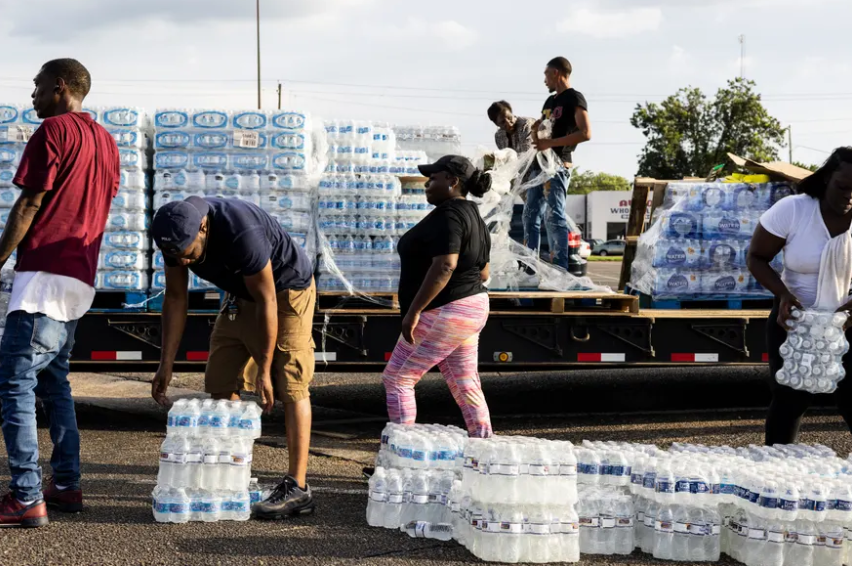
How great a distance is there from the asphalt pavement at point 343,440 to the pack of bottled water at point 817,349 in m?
1.33

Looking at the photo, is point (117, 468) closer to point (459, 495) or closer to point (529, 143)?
point (459, 495)

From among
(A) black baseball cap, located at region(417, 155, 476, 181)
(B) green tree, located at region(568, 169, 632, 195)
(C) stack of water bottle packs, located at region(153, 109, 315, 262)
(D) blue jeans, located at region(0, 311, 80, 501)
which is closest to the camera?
(D) blue jeans, located at region(0, 311, 80, 501)

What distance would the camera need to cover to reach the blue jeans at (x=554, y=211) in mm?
8578

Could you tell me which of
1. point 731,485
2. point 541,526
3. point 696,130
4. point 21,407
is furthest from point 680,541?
point 696,130

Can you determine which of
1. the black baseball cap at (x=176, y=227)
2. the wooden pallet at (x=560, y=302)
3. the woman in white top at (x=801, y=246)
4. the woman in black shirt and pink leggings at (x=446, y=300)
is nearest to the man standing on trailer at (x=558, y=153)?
the wooden pallet at (x=560, y=302)

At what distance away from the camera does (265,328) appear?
5.06 meters

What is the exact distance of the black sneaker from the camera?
5.29 metres

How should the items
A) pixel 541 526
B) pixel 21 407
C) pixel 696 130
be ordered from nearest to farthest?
1. pixel 541 526
2. pixel 21 407
3. pixel 696 130

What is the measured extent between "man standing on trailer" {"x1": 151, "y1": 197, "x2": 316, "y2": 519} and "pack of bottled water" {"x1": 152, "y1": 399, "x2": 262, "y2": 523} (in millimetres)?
161

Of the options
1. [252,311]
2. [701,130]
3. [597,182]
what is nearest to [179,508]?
[252,311]

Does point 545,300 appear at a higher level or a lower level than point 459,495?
higher

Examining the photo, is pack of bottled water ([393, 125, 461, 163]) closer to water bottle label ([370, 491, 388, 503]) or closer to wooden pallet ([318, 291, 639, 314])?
wooden pallet ([318, 291, 639, 314])

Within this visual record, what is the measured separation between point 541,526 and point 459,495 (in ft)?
1.72

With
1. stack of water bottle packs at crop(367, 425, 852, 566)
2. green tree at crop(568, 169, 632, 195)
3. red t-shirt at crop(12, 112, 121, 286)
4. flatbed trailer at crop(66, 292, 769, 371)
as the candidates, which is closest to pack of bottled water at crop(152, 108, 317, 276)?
flatbed trailer at crop(66, 292, 769, 371)
